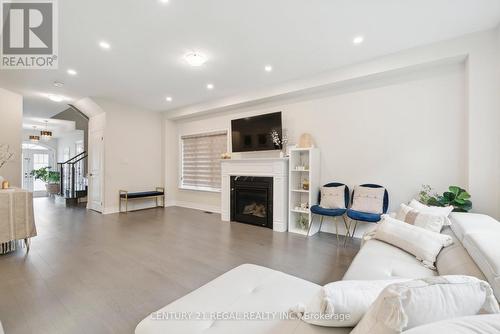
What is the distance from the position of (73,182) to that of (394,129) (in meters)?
8.90

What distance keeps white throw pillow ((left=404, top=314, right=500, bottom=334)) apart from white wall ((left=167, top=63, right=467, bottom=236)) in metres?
3.24

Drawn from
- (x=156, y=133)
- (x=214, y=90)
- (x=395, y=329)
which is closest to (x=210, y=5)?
(x=214, y=90)

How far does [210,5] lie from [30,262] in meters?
3.60

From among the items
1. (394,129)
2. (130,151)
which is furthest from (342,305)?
(130,151)

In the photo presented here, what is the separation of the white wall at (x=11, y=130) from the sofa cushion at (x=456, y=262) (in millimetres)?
6940

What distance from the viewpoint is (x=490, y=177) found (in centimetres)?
264

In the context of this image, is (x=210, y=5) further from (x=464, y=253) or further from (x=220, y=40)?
(x=464, y=253)

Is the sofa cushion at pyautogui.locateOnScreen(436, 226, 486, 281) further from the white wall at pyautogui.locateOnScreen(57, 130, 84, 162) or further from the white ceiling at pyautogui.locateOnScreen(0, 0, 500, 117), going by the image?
the white wall at pyautogui.locateOnScreen(57, 130, 84, 162)

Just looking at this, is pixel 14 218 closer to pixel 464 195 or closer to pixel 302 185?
pixel 302 185

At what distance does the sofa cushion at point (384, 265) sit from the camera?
57.8 inches

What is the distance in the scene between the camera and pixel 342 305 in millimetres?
833

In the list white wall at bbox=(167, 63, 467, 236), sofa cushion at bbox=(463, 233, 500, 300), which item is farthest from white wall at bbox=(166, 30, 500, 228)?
sofa cushion at bbox=(463, 233, 500, 300)

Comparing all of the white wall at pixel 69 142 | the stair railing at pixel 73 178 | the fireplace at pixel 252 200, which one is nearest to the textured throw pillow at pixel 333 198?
Result: the fireplace at pixel 252 200

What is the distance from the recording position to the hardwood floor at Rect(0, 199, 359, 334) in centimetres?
174
